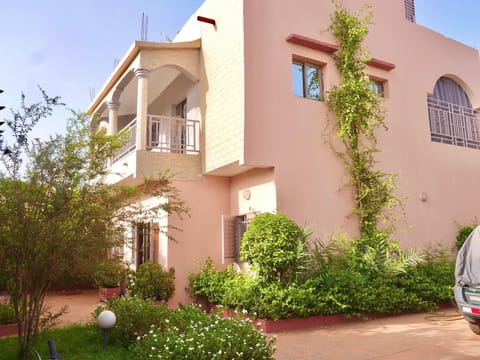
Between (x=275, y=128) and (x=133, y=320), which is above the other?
(x=275, y=128)

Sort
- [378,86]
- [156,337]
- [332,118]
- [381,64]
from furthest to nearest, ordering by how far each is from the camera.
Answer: [378,86] → [381,64] → [332,118] → [156,337]

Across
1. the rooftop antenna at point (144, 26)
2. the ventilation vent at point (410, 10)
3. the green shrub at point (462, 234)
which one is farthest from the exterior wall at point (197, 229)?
the ventilation vent at point (410, 10)

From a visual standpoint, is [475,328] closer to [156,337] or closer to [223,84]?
[156,337]

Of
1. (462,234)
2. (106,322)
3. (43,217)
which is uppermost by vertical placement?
(43,217)

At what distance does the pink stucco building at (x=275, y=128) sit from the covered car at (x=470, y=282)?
9.36ft

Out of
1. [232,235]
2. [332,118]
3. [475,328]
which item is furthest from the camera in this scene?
[332,118]

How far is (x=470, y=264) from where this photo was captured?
6508mm

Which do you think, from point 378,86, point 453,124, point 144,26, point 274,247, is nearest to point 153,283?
point 274,247

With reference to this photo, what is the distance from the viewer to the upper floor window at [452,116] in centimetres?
1177

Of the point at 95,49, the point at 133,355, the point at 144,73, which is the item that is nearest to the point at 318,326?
the point at 133,355

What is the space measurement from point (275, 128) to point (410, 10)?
271 inches

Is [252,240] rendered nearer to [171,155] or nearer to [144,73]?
[171,155]

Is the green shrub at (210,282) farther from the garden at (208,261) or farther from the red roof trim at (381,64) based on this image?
the red roof trim at (381,64)

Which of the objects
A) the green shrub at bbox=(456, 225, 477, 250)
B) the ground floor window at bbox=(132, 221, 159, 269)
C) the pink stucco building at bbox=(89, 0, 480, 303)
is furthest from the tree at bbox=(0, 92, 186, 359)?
the green shrub at bbox=(456, 225, 477, 250)
